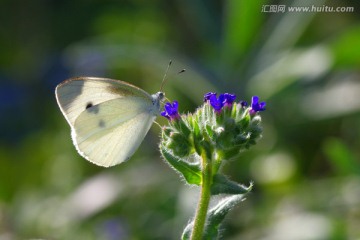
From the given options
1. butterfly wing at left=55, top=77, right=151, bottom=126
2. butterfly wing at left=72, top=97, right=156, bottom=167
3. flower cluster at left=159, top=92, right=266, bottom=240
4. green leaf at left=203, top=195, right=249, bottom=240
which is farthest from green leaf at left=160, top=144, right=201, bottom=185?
butterfly wing at left=55, top=77, right=151, bottom=126

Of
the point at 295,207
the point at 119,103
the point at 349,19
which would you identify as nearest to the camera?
the point at 119,103

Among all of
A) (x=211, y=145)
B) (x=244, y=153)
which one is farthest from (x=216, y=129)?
(x=244, y=153)

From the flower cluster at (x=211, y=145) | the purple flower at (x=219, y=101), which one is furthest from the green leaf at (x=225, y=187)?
the purple flower at (x=219, y=101)

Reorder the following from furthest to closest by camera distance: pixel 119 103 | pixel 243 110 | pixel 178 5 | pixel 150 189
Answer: pixel 178 5, pixel 150 189, pixel 119 103, pixel 243 110

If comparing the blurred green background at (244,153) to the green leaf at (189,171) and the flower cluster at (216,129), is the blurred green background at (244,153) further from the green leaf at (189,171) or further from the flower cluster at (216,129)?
the green leaf at (189,171)

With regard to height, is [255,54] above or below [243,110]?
above

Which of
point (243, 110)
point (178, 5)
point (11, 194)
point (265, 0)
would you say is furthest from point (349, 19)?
point (243, 110)

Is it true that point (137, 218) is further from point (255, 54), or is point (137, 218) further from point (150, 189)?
point (255, 54)
